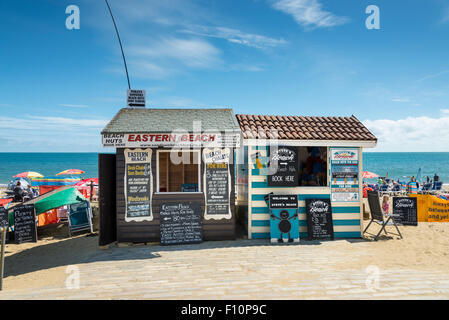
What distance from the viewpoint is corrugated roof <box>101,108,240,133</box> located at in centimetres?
707

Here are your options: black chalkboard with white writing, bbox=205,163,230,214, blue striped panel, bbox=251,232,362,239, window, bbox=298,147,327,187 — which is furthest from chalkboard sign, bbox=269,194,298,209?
window, bbox=298,147,327,187

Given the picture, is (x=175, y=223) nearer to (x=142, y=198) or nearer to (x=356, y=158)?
(x=142, y=198)

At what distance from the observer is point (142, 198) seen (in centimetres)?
712

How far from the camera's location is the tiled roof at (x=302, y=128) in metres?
7.38

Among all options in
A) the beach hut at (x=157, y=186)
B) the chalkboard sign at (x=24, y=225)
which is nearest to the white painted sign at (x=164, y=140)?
the beach hut at (x=157, y=186)

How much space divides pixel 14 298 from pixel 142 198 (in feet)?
11.3

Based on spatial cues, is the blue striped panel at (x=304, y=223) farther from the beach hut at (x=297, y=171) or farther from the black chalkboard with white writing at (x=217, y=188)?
the black chalkboard with white writing at (x=217, y=188)

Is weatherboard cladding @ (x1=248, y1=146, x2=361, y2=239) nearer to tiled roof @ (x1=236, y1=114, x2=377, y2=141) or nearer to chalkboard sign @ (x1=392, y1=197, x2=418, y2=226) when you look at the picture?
tiled roof @ (x1=236, y1=114, x2=377, y2=141)

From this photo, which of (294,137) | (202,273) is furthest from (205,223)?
(294,137)

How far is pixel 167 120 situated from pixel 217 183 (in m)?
2.28

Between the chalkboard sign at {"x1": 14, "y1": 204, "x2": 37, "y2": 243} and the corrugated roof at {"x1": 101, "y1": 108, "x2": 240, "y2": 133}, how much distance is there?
14.0ft

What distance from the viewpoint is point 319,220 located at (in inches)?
290

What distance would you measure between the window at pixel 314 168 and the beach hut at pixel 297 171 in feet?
3.32

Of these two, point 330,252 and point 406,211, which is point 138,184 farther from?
point 406,211
